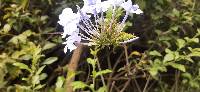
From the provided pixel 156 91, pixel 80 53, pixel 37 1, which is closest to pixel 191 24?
pixel 156 91

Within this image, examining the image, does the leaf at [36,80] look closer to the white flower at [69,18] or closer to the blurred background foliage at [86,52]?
→ the blurred background foliage at [86,52]

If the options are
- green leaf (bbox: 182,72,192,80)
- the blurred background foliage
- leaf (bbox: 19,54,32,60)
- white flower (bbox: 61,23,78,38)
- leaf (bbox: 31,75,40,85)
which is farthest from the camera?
green leaf (bbox: 182,72,192,80)

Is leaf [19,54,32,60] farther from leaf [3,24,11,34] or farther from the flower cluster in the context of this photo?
the flower cluster

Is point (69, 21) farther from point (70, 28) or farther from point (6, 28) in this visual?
point (6, 28)

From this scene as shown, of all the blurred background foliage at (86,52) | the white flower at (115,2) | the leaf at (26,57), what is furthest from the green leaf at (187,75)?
the white flower at (115,2)

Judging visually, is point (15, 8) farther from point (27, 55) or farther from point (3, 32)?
point (27, 55)

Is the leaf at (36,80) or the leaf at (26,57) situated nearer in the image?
the leaf at (36,80)

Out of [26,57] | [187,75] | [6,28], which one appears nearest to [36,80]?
[26,57]

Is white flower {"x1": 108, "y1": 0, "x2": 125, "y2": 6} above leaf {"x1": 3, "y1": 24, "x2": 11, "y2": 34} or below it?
above

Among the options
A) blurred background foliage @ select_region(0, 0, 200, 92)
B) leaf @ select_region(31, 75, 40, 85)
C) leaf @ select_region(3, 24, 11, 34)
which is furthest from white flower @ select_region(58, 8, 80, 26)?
leaf @ select_region(3, 24, 11, 34)

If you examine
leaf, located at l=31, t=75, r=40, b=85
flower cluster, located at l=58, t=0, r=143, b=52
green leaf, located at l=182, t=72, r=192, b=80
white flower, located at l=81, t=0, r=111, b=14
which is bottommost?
green leaf, located at l=182, t=72, r=192, b=80
